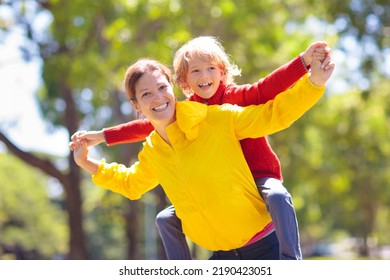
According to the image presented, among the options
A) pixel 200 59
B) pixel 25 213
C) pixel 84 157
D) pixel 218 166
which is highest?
pixel 25 213

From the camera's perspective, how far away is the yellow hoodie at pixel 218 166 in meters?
3.32

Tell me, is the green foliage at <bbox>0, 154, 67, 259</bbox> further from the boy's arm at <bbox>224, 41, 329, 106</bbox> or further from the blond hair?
the boy's arm at <bbox>224, 41, 329, 106</bbox>

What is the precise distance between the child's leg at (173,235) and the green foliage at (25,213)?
39.5m

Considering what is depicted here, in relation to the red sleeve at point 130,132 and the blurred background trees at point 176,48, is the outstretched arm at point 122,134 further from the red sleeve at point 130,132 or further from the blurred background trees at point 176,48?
the blurred background trees at point 176,48

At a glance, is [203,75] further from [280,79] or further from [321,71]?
[321,71]

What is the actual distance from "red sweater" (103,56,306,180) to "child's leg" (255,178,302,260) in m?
0.26

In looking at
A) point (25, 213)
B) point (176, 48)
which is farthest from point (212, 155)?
point (25, 213)

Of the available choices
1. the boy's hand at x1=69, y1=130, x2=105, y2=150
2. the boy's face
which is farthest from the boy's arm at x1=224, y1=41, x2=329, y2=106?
the boy's hand at x1=69, y1=130, x2=105, y2=150

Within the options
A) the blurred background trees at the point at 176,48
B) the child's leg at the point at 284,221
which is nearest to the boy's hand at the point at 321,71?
the child's leg at the point at 284,221

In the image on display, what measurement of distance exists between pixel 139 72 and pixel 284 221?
0.99m

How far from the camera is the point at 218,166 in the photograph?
3.37m
